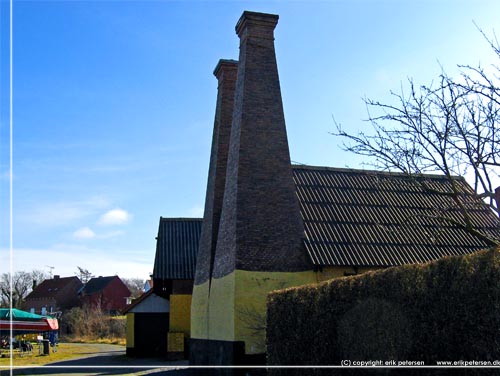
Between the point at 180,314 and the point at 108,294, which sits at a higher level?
the point at 180,314

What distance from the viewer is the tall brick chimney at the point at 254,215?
16719mm

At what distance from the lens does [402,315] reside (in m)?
8.14

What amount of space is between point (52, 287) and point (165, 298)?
220 feet

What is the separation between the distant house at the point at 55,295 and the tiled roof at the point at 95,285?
2309mm

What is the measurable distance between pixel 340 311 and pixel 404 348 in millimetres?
1906

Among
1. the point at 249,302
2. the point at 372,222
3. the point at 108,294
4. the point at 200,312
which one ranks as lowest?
the point at 108,294

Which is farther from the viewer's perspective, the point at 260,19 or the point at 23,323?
the point at 23,323

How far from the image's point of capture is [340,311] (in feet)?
32.4

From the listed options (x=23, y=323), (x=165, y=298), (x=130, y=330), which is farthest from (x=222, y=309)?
(x=23, y=323)

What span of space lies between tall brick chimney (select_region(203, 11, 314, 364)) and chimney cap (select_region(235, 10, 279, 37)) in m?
0.03

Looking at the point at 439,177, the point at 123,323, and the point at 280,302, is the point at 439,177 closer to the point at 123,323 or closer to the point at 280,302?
the point at 280,302

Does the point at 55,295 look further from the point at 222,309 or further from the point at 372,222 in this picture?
the point at 372,222

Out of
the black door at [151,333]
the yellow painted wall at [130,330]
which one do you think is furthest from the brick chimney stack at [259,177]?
the yellow painted wall at [130,330]

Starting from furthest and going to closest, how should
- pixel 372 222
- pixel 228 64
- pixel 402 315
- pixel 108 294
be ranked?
pixel 108 294
pixel 228 64
pixel 372 222
pixel 402 315
